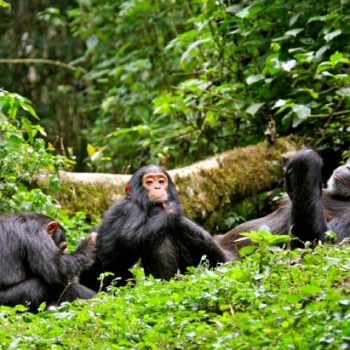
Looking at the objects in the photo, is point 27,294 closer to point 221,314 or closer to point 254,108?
point 221,314

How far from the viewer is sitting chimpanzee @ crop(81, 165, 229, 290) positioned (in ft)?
28.6

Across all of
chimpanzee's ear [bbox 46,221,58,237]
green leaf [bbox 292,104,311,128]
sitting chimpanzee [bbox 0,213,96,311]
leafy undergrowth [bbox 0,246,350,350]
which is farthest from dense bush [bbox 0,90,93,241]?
leafy undergrowth [bbox 0,246,350,350]

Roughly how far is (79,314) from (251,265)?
137 centimetres

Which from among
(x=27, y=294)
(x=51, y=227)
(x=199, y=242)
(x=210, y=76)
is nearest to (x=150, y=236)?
(x=199, y=242)

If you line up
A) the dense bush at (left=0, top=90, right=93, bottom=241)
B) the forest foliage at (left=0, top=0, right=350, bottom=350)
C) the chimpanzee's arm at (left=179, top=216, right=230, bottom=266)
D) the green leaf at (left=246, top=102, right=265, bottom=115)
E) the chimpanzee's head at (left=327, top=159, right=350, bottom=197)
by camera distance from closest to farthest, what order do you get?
the forest foliage at (left=0, top=0, right=350, bottom=350)
the chimpanzee's arm at (left=179, top=216, right=230, bottom=266)
the chimpanzee's head at (left=327, top=159, right=350, bottom=197)
the dense bush at (left=0, top=90, right=93, bottom=241)
the green leaf at (left=246, top=102, right=265, bottom=115)

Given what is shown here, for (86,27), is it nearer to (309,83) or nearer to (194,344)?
(309,83)

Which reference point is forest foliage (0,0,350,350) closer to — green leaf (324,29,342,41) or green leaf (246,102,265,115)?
green leaf (246,102,265,115)

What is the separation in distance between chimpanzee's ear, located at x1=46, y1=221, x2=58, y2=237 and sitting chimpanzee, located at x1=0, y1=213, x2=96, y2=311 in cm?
3

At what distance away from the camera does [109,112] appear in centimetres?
1734

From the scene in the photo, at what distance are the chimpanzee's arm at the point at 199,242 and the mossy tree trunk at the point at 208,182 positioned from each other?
2.47 metres

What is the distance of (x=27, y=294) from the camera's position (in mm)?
7887

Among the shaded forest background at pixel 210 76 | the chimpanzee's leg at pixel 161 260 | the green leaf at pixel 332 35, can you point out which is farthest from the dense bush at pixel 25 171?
the green leaf at pixel 332 35

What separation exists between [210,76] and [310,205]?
4623mm

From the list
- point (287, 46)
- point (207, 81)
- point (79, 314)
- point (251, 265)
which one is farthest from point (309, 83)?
point (79, 314)
